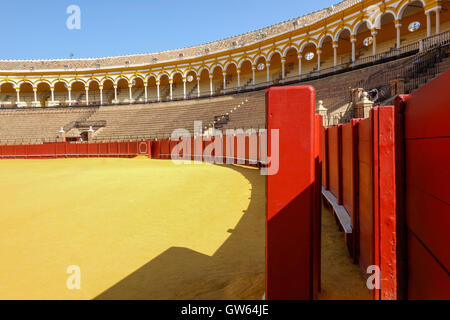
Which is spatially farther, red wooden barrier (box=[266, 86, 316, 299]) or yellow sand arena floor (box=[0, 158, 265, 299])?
yellow sand arena floor (box=[0, 158, 265, 299])

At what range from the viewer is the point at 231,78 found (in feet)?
119

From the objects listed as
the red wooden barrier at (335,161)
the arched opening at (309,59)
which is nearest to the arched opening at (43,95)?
the arched opening at (309,59)

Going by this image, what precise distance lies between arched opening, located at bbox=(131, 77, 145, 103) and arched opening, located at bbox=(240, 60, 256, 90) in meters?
13.7

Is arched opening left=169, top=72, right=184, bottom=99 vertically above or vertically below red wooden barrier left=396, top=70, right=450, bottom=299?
above

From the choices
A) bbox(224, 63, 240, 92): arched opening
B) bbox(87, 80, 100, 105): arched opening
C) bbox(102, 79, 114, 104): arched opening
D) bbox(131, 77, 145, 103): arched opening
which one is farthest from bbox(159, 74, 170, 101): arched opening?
bbox(87, 80, 100, 105): arched opening

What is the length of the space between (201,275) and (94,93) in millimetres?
44253

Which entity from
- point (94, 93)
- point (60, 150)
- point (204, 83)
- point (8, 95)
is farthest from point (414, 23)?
point (8, 95)

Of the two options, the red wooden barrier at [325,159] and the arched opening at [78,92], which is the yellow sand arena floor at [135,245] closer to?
the red wooden barrier at [325,159]

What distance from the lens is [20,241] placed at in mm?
4367

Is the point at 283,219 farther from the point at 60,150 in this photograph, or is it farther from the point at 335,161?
the point at 60,150

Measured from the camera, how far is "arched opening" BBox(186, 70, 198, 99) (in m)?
37.5

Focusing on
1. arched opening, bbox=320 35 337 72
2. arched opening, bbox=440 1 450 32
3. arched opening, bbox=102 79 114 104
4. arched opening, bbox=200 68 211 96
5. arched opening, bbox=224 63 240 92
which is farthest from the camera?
arched opening, bbox=102 79 114 104

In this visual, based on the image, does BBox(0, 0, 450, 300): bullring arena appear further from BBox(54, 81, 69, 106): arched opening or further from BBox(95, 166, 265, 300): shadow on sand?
BBox(54, 81, 69, 106): arched opening
